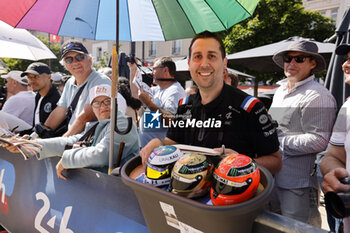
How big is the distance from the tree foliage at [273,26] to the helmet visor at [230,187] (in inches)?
514

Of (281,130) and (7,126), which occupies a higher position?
(281,130)

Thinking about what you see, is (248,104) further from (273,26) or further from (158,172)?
(273,26)

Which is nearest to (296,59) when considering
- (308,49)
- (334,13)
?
(308,49)

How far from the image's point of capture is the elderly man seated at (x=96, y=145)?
6.24ft

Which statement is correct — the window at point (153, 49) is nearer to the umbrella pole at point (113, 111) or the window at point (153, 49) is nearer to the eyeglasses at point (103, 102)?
the eyeglasses at point (103, 102)

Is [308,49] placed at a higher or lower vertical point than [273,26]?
lower

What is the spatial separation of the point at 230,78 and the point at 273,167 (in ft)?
7.78

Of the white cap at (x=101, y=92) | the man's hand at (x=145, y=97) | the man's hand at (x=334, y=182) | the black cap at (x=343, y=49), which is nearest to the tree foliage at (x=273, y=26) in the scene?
the man's hand at (x=145, y=97)

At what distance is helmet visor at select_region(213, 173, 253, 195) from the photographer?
0.84 metres

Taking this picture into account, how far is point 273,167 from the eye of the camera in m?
1.53

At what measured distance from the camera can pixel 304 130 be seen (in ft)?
7.13

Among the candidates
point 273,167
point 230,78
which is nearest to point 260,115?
point 273,167

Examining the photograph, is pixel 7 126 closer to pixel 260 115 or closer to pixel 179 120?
pixel 179 120

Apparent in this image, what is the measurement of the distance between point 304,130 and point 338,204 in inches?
56.6
